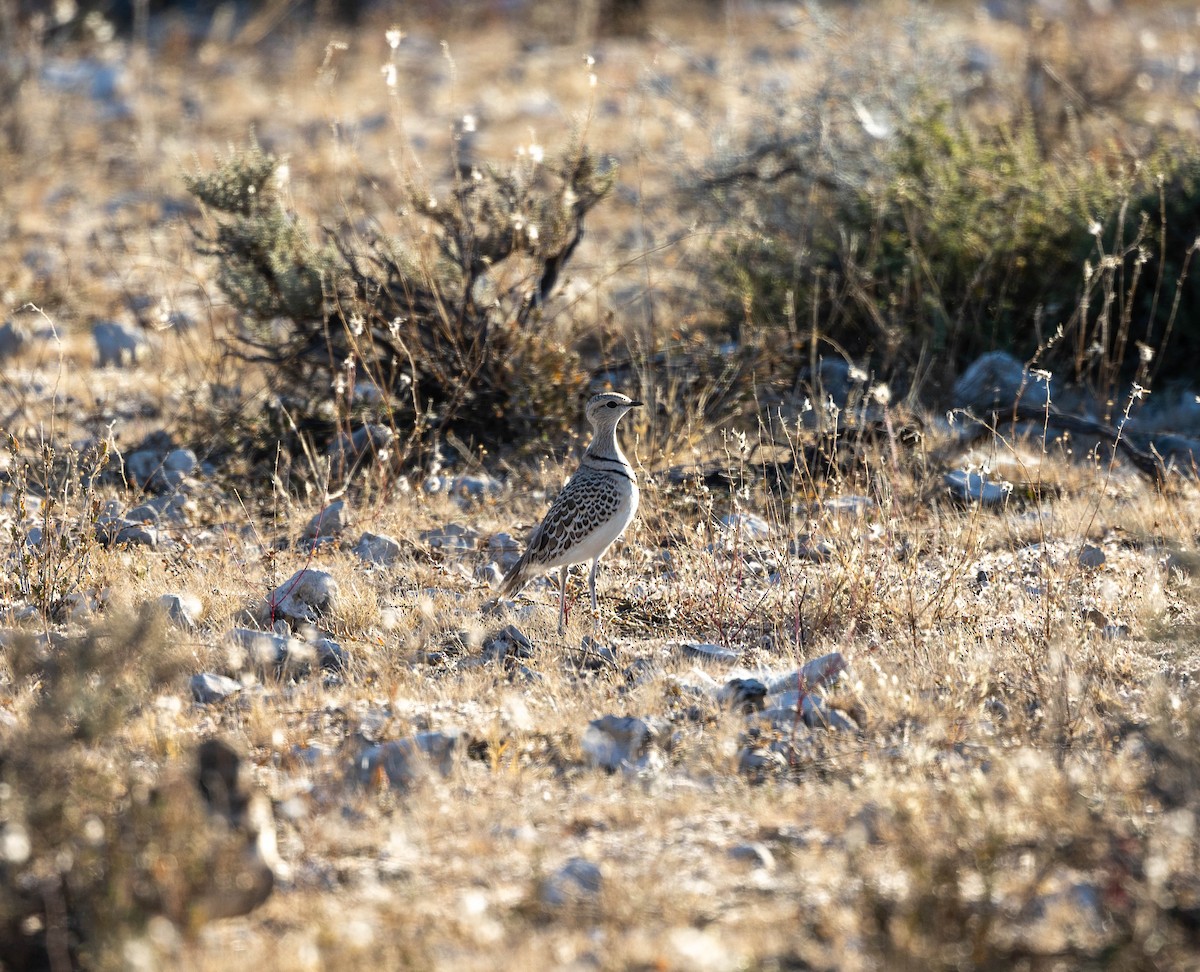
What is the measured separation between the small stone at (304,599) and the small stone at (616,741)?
58.2 inches

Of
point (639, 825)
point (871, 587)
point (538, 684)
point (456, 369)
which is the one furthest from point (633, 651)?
point (456, 369)

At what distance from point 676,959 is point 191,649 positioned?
2405 millimetres

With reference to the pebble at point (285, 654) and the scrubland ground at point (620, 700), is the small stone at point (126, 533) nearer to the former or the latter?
the scrubland ground at point (620, 700)

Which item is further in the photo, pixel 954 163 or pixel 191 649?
pixel 954 163

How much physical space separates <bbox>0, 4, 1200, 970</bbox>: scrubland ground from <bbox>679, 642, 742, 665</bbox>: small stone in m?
0.02

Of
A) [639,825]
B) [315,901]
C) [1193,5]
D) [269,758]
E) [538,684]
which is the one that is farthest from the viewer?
[1193,5]

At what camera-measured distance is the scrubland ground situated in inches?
118

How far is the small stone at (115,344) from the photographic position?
28.2ft

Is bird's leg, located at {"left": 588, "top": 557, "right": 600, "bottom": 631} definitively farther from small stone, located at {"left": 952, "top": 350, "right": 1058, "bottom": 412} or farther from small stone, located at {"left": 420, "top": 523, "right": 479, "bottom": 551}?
small stone, located at {"left": 952, "top": 350, "right": 1058, "bottom": 412}

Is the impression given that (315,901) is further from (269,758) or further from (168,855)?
(269,758)

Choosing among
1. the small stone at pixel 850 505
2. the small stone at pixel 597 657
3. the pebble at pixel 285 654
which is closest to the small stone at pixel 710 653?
the small stone at pixel 597 657

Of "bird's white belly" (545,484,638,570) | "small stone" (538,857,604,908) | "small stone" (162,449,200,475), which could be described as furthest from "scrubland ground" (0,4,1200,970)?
"bird's white belly" (545,484,638,570)

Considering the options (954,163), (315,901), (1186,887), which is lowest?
(315,901)

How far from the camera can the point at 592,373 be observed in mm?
7266
